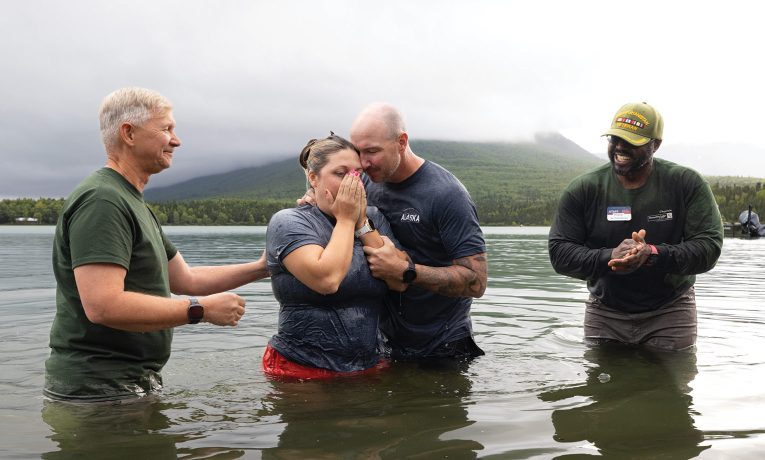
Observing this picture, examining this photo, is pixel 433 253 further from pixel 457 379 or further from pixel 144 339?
pixel 144 339

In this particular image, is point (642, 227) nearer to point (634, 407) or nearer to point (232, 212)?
point (634, 407)

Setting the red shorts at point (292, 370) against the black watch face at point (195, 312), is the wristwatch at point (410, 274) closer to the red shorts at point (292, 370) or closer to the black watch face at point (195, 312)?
the red shorts at point (292, 370)

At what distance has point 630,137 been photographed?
23.8 feet

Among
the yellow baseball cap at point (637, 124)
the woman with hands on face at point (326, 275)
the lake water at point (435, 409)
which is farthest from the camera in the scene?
the yellow baseball cap at point (637, 124)

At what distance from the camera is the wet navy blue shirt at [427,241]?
644cm

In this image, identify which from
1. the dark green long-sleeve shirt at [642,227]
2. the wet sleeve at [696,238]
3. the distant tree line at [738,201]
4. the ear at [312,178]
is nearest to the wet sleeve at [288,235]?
the ear at [312,178]

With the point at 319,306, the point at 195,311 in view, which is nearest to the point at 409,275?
the point at 319,306

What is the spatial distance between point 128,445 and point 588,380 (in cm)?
416

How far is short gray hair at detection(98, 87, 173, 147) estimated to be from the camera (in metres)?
4.96

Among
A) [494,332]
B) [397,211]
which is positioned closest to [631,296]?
[494,332]

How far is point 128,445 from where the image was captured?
185 inches

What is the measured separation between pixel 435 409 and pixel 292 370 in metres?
1.36

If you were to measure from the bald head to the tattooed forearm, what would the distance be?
1.21 meters

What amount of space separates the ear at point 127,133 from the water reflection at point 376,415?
2.30m
